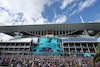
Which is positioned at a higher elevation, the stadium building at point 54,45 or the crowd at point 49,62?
the stadium building at point 54,45

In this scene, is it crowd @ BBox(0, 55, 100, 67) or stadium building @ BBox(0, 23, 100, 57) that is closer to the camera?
crowd @ BBox(0, 55, 100, 67)

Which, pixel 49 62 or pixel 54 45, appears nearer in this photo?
pixel 49 62

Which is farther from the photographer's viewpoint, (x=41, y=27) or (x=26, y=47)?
(x=41, y=27)

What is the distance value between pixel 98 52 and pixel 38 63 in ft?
29.1

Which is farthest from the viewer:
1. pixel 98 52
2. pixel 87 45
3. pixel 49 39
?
pixel 49 39

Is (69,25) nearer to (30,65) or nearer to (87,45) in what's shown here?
(87,45)

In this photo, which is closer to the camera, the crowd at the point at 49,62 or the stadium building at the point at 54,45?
the crowd at the point at 49,62

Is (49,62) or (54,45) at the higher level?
(54,45)

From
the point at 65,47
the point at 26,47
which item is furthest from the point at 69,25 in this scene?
the point at 26,47

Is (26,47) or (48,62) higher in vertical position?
(26,47)

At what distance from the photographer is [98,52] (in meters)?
4.69

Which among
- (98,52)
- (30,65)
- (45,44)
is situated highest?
(45,44)

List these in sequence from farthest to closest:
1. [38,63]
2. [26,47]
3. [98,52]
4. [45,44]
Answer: [45,44], [26,47], [38,63], [98,52]

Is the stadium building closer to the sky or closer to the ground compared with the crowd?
closer to the sky
